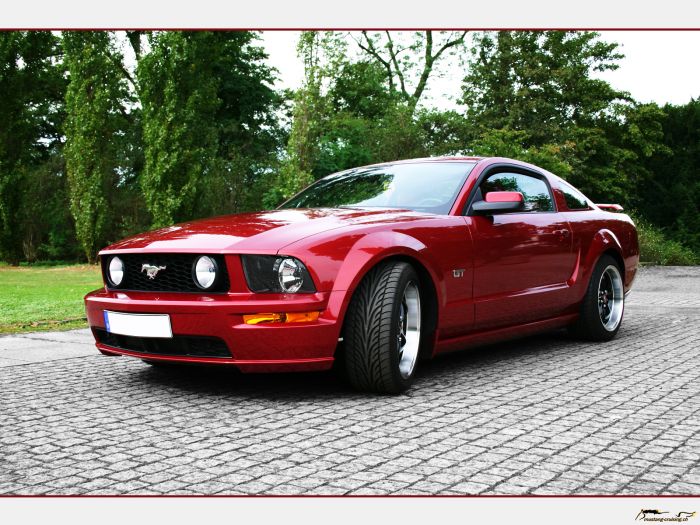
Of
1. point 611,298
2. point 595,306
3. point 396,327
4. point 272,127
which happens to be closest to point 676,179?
point 272,127

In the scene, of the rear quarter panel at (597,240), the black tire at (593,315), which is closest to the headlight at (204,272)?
the rear quarter panel at (597,240)

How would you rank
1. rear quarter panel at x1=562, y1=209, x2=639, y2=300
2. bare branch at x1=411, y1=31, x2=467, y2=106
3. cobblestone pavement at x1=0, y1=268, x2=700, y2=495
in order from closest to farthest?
1. cobblestone pavement at x1=0, y1=268, x2=700, y2=495
2. rear quarter panel at x1=562, y1=209, x2=639, y2=300
3. bare branch at x1=411, y1=31, x2=467, y2=106

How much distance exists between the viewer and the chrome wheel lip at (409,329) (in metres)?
4.74

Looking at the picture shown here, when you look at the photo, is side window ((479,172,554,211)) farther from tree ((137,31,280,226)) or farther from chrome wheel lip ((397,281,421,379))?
tree ((137,31,280,226))

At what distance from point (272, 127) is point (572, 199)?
25443mm

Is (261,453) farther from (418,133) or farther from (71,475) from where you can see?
(418,133)

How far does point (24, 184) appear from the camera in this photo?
73.4ft

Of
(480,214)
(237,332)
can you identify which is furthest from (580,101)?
(237,332)

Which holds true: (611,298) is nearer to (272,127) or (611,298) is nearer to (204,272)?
(204,272)

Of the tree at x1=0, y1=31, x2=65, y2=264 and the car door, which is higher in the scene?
the tree at x1=0, y1=31, x2=65, y2=264

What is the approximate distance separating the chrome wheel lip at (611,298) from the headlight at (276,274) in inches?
145

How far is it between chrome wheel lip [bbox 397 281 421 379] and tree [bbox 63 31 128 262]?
700 inches

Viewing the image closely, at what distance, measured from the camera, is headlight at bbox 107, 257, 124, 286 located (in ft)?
15.6

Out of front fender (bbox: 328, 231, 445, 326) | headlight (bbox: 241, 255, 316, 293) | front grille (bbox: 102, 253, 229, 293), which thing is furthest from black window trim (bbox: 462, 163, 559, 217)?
front grille (bbox: 102, 253, 229, 293)
